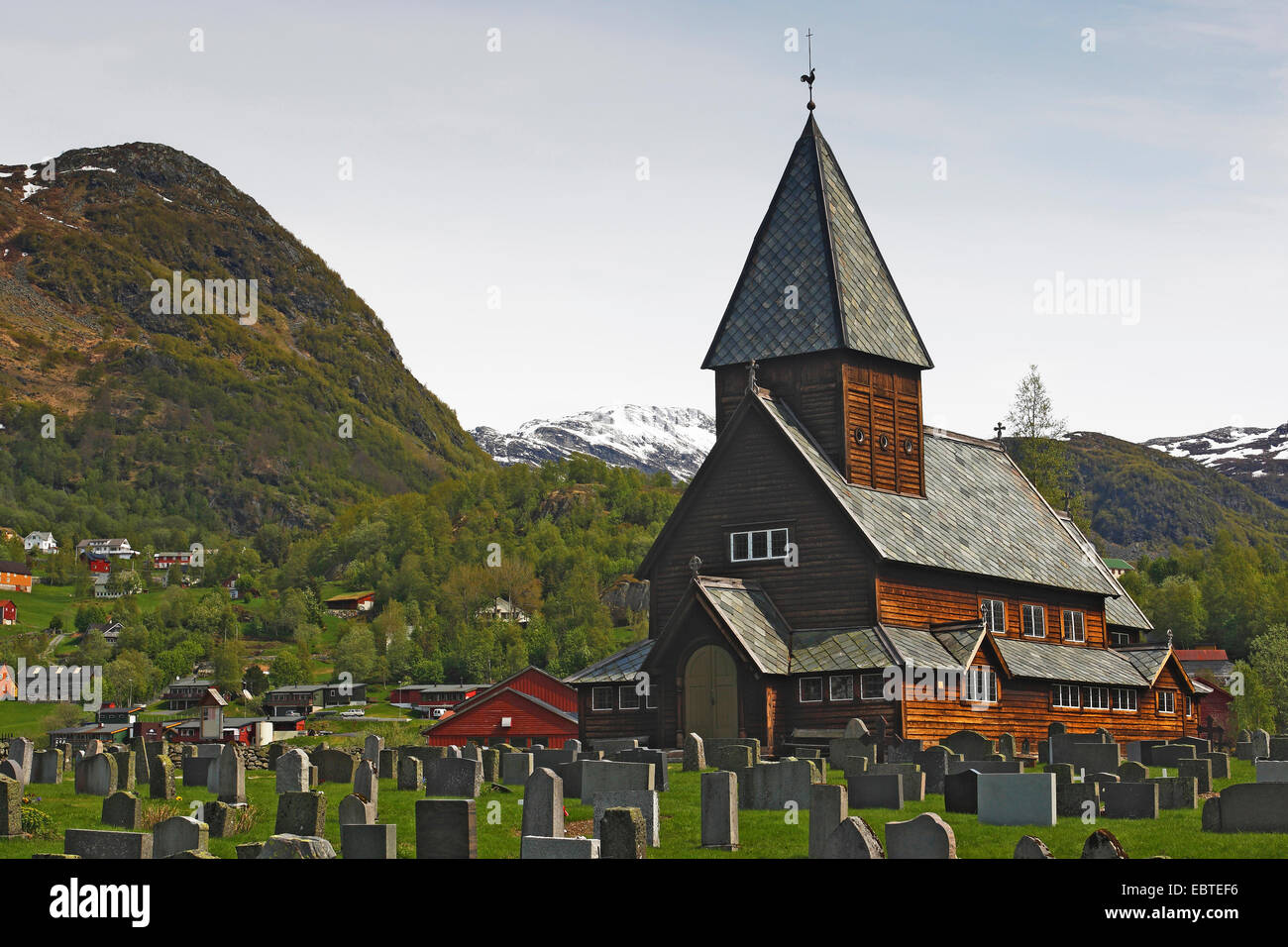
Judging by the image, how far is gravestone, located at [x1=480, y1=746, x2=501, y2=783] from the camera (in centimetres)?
3312

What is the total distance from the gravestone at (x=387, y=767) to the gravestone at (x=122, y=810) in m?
10.5

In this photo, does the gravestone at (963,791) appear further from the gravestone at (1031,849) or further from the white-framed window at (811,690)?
the white-framed window at (811,690)

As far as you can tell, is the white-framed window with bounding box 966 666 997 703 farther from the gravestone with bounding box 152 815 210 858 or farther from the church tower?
the gravestone with bounding box 152 815 210 858

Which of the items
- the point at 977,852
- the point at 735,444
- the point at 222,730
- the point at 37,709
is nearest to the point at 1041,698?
the point at 735,444

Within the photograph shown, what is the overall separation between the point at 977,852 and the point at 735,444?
98.2ft

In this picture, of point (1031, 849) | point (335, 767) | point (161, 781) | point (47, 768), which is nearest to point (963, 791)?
point (1031, 849)

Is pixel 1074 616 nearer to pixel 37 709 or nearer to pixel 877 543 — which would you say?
pixel 877 543

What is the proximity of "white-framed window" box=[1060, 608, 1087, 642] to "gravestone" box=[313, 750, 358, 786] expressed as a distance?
31.5 m

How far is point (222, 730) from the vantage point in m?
102

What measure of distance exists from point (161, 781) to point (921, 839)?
16.2m

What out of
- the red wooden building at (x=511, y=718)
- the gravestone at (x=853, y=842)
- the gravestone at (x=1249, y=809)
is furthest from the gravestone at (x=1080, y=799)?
the red wooden building at (x=511, y=718)

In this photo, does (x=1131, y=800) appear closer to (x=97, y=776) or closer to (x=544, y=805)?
(x=544, y=805)

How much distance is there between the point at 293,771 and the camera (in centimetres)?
2777

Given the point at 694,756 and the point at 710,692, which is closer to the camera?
the point at 694,756
